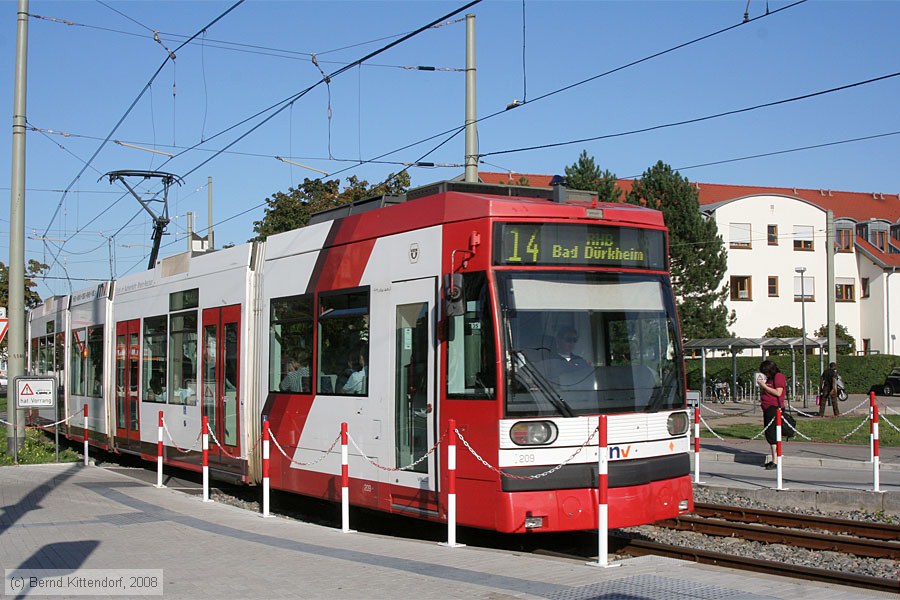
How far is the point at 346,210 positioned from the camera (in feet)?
39.7

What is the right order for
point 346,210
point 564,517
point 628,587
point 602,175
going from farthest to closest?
point 602,175
point 346,210
point 564,517
point 628,587

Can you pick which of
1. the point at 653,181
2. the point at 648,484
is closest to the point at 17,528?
the point at 648,484

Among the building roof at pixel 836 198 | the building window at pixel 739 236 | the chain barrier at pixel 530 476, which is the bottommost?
the chain barrier at pixel 530 476

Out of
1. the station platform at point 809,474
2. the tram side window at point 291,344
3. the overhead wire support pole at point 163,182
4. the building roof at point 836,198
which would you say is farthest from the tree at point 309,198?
the building roof at point 836,198

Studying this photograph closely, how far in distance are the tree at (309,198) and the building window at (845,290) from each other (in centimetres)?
3444

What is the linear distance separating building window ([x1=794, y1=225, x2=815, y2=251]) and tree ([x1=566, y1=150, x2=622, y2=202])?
1727cm

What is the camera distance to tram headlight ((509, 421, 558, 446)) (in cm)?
874

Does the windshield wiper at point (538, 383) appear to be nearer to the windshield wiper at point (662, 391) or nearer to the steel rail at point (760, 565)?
the windshield wiper at point (662, 391)

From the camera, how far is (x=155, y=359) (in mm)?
17109

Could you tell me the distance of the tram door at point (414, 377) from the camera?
31.6 feet

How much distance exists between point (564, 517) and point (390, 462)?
212 cm

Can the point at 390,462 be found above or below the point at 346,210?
below

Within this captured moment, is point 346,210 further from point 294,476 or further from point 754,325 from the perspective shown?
point 754,325

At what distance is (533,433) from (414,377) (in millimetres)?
1552
